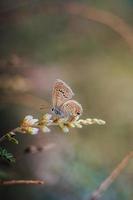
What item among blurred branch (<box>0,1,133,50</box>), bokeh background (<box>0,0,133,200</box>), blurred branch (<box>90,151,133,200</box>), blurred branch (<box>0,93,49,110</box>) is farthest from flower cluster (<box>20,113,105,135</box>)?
blurred branch (<box>0,1,133,50</box>)

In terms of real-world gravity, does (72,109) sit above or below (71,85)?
below

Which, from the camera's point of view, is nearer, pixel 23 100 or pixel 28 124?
pixel 28 124

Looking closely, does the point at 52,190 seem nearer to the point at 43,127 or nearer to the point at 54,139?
the point at 54,139

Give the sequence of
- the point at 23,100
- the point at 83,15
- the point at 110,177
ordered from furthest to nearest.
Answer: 1. the point at 83,15
2. the point at 23,100
3. the point at 110,177

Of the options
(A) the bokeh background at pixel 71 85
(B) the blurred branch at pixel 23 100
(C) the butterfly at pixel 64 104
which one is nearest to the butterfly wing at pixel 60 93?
(C) the butterfly at pixel 64 104

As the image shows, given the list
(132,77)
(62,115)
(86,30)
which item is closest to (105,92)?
(132,77)

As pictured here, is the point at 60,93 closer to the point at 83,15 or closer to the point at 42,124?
the point at 42,124

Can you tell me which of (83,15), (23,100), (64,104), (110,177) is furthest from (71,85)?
(64,104)
